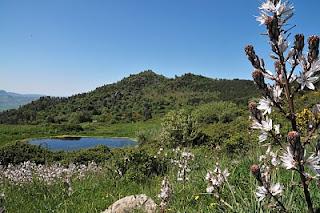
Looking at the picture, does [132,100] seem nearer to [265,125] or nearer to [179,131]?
[179,131]

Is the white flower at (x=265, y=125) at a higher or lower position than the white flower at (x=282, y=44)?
lower

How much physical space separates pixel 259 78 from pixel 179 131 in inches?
968

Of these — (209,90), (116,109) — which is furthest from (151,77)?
(116,109)

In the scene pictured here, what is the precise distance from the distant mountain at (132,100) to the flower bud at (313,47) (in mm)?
94162

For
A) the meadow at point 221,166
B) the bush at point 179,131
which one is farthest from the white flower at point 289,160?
the bush at point 179,131

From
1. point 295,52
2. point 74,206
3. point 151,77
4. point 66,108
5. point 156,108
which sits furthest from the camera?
point 151,77

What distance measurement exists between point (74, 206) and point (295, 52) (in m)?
6.44

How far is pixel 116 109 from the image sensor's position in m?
124

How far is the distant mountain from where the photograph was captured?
10785 cm

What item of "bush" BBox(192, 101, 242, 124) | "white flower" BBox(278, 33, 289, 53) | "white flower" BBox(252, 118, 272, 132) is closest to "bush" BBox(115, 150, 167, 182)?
"white flower" BBox(252, 118, 272, 132)

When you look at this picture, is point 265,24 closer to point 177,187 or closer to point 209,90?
point 177,187

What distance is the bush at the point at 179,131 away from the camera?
24.8m

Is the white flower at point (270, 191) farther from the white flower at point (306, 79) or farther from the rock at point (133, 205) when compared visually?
the rock at point (133, 205)

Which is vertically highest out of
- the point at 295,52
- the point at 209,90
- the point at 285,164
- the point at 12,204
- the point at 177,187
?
the point at 209,90
